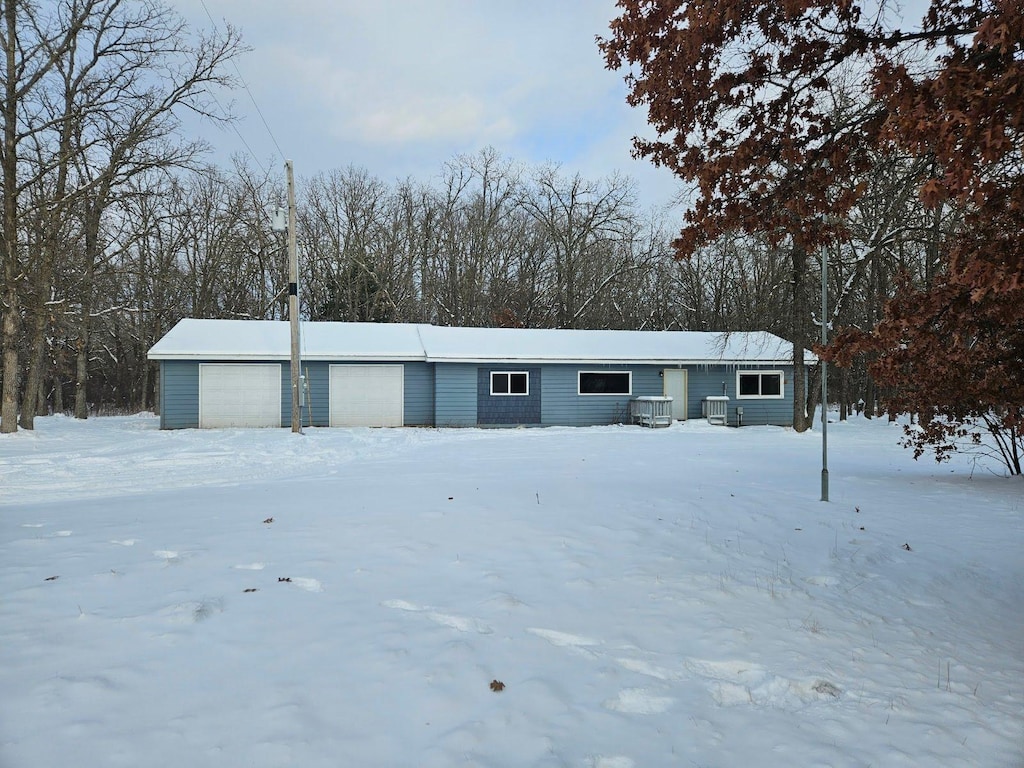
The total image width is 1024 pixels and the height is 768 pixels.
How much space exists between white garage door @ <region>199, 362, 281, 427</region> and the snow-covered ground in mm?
10733


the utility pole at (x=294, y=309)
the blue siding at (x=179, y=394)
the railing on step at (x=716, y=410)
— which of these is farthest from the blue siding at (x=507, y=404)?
the blue siding at (x=179, y=394)

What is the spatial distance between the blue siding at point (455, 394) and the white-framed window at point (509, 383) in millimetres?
697

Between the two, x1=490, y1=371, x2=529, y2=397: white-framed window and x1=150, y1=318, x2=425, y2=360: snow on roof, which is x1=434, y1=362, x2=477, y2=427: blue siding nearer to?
x1=490, y1=371, x2=529, y2=397: white-framed window

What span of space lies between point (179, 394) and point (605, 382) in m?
13.4

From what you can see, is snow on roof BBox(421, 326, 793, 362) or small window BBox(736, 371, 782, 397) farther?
small window BBox(736, 371, 782, 397)

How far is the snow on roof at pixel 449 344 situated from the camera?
18.7 m

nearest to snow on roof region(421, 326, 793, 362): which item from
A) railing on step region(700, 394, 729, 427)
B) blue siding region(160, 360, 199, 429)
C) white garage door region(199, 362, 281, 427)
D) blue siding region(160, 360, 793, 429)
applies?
blue siding region(160, 360, 793, 429)

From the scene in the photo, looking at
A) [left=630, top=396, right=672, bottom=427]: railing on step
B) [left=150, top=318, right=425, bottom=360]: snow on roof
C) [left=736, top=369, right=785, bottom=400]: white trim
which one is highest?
[left=150, top=318, right=425, bottom=360]: snow on roof

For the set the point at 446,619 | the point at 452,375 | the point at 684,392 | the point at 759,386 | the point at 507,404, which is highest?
the point at 452,375

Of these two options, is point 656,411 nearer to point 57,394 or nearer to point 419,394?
point 419,394

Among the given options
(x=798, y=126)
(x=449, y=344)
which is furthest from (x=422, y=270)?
(x=798, y=126)

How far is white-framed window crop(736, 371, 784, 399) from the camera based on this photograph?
22016 millimetres

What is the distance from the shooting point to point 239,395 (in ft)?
61.0

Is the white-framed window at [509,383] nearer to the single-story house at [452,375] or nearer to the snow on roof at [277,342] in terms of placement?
the single-story house at [452,375]
